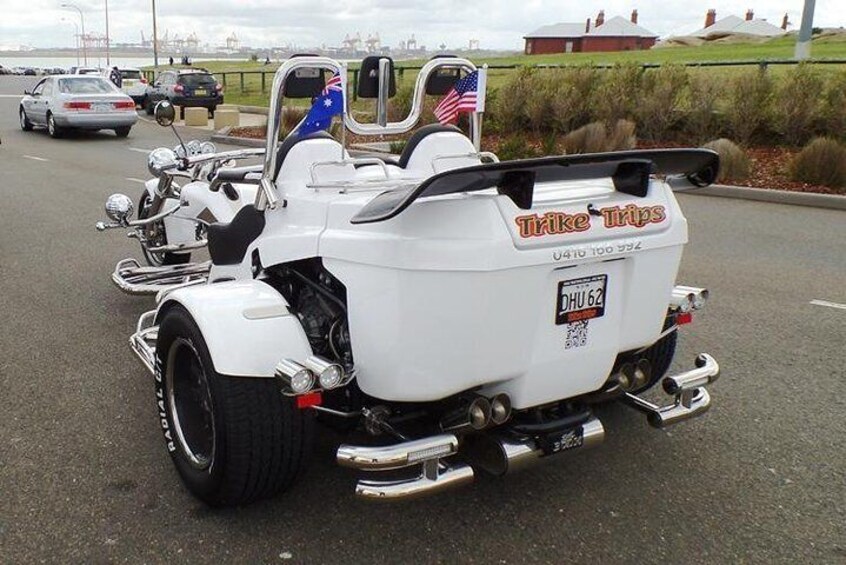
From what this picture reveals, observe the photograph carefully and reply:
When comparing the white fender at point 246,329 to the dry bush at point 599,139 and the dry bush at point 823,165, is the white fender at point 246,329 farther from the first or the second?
the dry bush at point 599,139

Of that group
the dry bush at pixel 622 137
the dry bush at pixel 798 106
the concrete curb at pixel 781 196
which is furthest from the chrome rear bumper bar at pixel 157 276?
the dry bush at pixel 798 106

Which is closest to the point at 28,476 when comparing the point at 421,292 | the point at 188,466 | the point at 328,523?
the point at 188,466

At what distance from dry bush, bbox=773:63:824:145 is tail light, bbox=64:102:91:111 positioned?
52.0 ft

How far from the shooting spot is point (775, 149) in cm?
1473

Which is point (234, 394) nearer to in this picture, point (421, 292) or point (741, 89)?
point (421, 292)

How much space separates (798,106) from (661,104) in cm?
254

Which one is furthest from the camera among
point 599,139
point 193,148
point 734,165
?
point 599,139

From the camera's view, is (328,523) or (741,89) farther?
(741,89)

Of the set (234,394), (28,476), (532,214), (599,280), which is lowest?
(28,476)

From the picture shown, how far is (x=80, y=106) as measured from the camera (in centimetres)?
1991

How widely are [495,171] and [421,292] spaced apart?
46 cm

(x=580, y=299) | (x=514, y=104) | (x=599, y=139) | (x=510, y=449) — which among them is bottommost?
(x=510, y=449)

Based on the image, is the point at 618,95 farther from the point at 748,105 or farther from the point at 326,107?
the point at 326,107

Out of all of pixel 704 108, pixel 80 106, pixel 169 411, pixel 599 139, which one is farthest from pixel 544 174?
pixel 80 106
